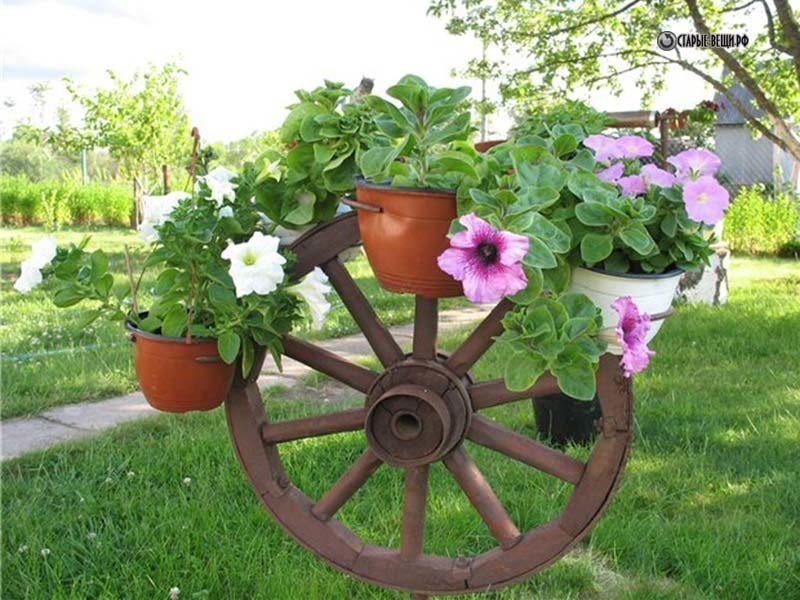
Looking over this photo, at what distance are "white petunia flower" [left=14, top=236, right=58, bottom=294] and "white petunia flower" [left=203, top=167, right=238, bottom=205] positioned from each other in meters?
0.33

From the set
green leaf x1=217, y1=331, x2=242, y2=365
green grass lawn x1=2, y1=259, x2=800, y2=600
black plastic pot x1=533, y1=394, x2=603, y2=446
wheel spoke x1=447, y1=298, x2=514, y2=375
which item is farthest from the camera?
black plastic pot x1=533, y1=394, x2=603, y2=446

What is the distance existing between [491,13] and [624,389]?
677cm

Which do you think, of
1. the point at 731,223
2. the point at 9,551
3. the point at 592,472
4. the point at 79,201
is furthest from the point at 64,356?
the point at 79,201

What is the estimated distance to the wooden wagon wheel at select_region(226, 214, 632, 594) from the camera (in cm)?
A: 160

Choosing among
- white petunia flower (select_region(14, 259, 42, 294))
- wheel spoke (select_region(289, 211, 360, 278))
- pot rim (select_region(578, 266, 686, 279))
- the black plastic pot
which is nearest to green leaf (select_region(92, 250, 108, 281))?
white petunia flower (select_region(14, 259, 42, 294))

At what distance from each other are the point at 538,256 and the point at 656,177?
0.34 m

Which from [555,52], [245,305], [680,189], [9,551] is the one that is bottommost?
[9,551]

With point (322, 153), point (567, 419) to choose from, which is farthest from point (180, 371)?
point (567, 419)

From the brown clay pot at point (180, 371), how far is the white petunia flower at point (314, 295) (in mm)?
203

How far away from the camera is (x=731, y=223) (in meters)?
11.4

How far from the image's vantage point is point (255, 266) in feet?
4.73

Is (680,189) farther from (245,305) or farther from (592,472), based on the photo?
(245,305)

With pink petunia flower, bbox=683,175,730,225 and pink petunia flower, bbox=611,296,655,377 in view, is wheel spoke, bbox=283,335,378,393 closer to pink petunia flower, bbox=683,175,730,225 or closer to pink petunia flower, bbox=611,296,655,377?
pink petunia flower, bbox=611,296,655,377

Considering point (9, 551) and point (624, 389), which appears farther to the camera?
point (9, 551)
